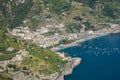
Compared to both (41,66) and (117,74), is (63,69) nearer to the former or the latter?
(41,66)

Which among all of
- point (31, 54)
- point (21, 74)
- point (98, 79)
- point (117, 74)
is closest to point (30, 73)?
point (21, 74)

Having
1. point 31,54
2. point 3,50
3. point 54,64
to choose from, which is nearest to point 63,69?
point 54,64

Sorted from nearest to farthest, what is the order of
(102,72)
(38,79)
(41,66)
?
(38,79), (41,66), (102,72)

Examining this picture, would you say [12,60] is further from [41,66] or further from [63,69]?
[63,69]

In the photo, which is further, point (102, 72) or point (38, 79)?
point (102, 72)

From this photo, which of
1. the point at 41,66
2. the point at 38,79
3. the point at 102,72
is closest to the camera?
the point at 38,79

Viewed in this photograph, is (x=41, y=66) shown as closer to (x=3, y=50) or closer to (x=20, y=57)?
(x=20, y=57)

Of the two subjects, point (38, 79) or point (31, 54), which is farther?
point (31, 54)

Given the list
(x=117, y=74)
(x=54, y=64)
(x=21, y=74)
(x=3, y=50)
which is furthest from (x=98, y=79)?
(x=3, y=50)
